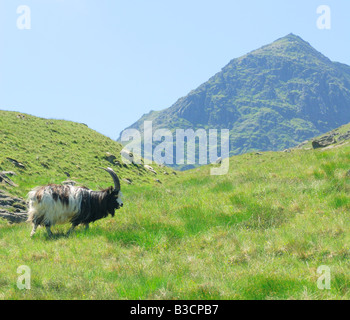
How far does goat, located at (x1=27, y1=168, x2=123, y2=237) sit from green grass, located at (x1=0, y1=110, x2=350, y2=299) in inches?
14.6

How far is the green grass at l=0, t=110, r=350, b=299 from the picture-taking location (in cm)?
605

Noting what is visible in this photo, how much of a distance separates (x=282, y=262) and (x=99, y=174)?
1633 inches

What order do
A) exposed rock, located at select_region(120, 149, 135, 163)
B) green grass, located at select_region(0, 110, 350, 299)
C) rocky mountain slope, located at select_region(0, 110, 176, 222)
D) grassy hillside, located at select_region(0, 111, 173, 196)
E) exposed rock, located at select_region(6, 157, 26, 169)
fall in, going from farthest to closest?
exposed rock, located at select_region(120, 149, 135, 163), grassy hillside, located at select_region(0, 111, 173, 196), exposed rock, located at select_region(6, 157, 26, 169), rocky mountain slope, located at select_region(0, 110, 176, 222), green grass, located at select_region(0, 110, 350, 299)

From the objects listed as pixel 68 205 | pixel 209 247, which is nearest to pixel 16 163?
pixel 68 205

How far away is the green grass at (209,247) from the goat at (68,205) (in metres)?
0.37

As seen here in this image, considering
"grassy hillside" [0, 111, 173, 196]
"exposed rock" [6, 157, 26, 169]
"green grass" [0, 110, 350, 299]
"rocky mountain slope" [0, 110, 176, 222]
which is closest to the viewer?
"green grass" [0, 110, 350, 299]

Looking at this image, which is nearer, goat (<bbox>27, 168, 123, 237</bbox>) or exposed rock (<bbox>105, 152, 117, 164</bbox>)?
goat (<bbox>27, 168, 123, 237</bbox>)

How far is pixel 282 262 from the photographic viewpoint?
6930 mm

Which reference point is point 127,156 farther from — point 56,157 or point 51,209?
point 51,209

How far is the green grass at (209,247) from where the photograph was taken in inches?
238

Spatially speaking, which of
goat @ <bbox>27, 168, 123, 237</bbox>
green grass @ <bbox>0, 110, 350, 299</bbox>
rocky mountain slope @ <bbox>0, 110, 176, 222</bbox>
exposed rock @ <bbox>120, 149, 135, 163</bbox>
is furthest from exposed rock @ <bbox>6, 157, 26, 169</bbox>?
goat @ <bbox>27, 168, 123, 237</bbox>

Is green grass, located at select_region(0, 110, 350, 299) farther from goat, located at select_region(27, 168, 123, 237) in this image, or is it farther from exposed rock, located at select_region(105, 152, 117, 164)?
exposed rock, located at select_region(105, 152, 117, 164)
